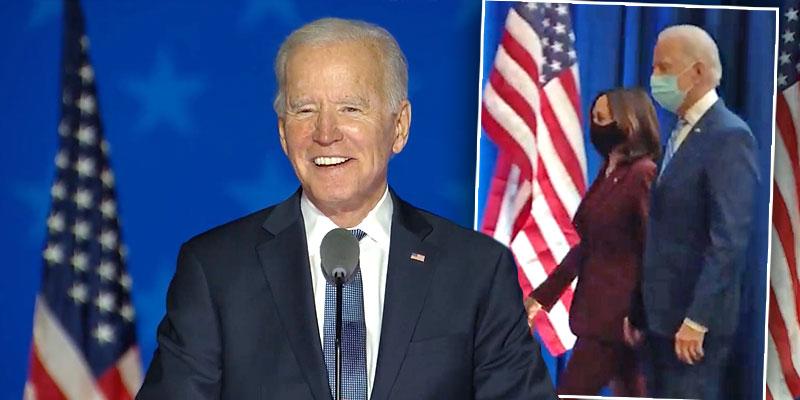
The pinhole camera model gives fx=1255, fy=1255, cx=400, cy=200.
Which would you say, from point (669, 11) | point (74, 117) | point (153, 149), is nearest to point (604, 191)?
point (669, 11)

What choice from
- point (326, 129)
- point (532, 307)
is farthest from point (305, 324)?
point (532, 307)

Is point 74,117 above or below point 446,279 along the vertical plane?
above

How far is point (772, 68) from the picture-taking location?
3955 millimetres

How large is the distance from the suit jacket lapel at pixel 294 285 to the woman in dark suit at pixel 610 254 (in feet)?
6.36

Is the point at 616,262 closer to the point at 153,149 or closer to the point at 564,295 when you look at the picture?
the point at 564,295

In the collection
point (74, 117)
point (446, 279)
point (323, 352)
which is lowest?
point (323, 352)

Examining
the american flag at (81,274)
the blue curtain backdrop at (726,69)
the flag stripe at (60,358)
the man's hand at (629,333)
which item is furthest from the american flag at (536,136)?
the flag stripe at (60,358)

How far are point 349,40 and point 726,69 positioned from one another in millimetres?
2187

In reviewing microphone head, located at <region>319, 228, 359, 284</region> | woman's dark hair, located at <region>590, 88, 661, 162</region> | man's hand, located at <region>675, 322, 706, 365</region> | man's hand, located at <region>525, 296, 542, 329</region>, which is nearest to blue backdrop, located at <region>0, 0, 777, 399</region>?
man's hand, located at <region>525, 296, 542, 329</region>

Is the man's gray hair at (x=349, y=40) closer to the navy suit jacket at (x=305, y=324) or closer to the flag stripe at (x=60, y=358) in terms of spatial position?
the navy suit jacket at (x=305, y=324)

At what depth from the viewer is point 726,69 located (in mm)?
3955

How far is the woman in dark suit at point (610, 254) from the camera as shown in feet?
13.1

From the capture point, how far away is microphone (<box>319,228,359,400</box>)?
187 centimetres

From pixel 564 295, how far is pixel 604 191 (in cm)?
36
